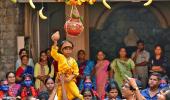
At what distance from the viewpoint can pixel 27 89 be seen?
11602mm

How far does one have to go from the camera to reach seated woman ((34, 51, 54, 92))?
12.3 meters

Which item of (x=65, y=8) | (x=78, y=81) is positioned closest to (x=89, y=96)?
(x=78, y=81)

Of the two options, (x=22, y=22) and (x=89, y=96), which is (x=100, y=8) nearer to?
(x=22, y=22)

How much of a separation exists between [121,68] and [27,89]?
1.84 meters

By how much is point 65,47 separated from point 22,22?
4.09 m

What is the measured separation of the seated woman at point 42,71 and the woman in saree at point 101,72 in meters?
0.87

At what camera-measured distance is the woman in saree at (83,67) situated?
12148 mm

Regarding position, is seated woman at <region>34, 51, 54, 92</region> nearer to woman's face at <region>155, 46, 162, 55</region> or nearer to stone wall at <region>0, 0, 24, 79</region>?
stone wall at <region>0, 0, 24, 79</region>

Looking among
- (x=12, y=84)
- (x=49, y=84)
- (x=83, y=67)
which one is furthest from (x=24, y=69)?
(x=49, y=84)

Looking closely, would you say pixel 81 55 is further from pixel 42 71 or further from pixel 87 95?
pixel 87 95

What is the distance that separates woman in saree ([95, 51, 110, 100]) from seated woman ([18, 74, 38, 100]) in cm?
135

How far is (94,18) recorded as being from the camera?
13.8 meters

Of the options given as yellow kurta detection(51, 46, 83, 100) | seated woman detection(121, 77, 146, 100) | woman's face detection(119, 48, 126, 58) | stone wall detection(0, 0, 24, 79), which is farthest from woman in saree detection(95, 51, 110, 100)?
seated woman detection(121, 77, 146, 100)

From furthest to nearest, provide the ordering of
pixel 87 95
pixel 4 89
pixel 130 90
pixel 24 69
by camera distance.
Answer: pixel 24 69 → pixel 4 89 → pixel 87 95 → pixel 130 90
